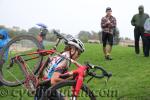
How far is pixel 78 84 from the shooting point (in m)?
5.85

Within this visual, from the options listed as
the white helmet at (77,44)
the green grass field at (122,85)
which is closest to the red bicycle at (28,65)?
the white helmet at (77,44)

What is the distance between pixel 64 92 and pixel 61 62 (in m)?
0.52

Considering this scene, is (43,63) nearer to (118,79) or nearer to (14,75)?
(14,75)

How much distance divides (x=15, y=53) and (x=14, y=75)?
0.55 m

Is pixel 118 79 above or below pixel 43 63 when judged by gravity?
below

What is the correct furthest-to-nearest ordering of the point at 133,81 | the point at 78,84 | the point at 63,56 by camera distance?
1. the point at 133,81
2. the point at 63,56
3. the point at 78,84

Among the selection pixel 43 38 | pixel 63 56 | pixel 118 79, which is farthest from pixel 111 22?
pixel 63 56

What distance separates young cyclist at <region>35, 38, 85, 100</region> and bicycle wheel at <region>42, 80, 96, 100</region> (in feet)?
0.79

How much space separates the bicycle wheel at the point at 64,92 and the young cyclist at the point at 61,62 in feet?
0.79

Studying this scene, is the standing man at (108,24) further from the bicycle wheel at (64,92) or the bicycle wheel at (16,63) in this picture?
the bicycle wheel at (64,92)

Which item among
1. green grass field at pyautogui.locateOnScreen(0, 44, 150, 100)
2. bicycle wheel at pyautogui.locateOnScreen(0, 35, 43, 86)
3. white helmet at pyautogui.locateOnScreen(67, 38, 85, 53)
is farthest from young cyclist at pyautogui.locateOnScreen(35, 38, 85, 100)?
green grass field at pyautogui.locateOnScreen(0, 44, 150, 100)

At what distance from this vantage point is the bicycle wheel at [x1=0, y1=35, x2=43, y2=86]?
292 inches

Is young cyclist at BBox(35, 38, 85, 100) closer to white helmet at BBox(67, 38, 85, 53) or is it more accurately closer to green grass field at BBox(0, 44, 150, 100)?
white helmet at BBox(67, 38, 85, 53)

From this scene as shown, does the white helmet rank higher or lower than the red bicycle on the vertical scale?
higher
